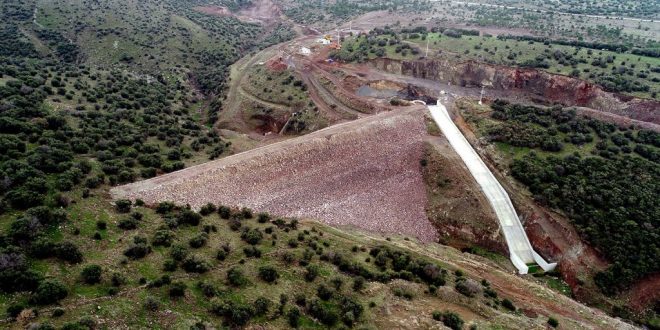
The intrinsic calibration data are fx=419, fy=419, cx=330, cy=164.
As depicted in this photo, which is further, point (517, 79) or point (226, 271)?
point (517, 79)

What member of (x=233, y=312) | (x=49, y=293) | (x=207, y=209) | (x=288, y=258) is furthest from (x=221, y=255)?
(x=49, y=293)

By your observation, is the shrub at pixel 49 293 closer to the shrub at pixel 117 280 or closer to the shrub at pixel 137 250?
the shrub at pixel 117 280

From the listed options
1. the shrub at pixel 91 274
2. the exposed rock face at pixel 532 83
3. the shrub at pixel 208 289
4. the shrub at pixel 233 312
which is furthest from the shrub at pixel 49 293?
the exposed rock face at pixel 532 83

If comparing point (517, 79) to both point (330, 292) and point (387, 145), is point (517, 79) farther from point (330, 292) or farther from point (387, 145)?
point (330, 292)

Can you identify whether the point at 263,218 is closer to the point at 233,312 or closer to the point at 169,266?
the point at 169,266

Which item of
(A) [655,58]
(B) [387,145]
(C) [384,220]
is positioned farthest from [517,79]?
(C) [384,220]

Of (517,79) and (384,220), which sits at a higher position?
(517,79)

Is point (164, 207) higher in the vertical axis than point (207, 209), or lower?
higher
